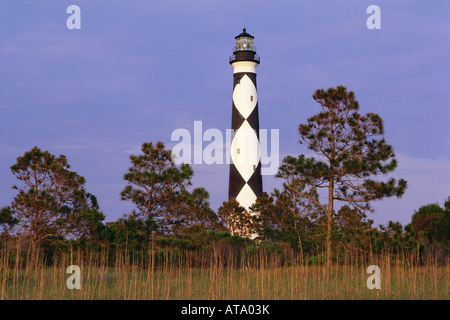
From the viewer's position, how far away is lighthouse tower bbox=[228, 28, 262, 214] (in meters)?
27.2

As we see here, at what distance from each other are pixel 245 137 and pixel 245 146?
1.57 feet

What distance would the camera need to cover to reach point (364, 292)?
36.9 feet

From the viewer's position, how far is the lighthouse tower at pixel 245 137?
89.1 ft

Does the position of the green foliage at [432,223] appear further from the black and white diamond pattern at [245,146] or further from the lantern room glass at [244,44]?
the lantern room glass at [244,44]
